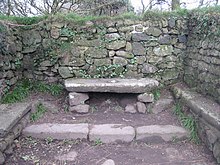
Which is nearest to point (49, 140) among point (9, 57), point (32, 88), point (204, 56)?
point (32, 88)

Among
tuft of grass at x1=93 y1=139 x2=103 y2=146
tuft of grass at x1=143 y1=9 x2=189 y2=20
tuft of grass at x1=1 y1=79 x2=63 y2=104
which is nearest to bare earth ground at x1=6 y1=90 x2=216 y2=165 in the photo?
tuft of grass at x1=93 y1=139 x2=103 y2=146

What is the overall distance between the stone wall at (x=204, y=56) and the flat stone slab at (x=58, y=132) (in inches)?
75.8

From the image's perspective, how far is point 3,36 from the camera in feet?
13.1

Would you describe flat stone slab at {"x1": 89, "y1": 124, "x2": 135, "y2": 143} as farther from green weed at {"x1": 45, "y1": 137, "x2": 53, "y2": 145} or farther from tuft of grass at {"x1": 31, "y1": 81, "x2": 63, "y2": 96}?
tuft of grass at {"x1": 31, "y1": 81, "x2": 63, "y2": 96}

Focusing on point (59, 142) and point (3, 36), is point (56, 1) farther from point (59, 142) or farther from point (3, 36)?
point (59, 142)

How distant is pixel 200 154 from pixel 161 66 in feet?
6.81

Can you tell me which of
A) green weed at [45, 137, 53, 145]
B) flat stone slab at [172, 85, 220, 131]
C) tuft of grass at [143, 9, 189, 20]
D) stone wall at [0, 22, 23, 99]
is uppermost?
tuft of grass at [143, 9, 189, 20]

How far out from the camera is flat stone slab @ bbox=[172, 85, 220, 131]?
2969 mm

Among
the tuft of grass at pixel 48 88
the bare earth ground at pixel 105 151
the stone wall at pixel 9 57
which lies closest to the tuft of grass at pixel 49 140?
the bare earth ground at pixel 105 151

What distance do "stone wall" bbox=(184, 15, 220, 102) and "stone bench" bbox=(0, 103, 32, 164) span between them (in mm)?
2730

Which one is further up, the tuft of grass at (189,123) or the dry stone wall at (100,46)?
the dry stone wall at (100,46)

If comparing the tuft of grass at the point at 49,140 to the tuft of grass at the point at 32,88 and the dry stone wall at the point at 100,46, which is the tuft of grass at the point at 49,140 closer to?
the tuft of grass at the point at 32,88

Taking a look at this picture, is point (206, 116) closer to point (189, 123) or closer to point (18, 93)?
point (189, 123)

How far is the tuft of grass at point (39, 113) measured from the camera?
12.7ft
